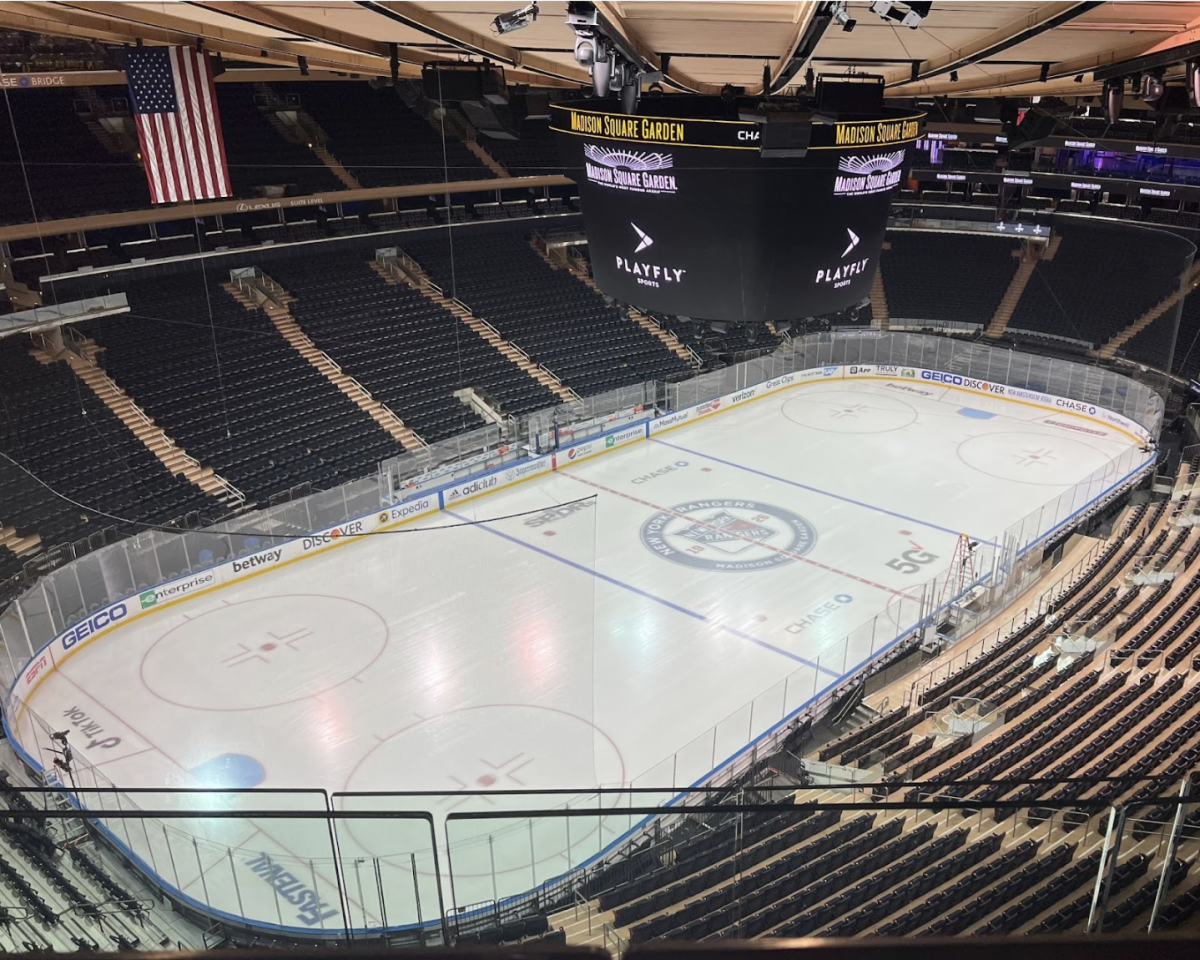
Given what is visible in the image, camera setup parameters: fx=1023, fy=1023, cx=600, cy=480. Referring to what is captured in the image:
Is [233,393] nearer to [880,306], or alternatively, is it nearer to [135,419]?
[135,419]

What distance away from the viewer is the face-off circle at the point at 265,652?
1257cm

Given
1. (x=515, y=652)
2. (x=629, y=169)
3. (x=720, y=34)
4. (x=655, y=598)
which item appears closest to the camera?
(x=720, y=34)

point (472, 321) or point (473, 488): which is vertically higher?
point (472, 321)

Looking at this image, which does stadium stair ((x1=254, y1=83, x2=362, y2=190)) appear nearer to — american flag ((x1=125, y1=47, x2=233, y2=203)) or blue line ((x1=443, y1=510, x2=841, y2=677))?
american flag ((x1=125, y1=47, x2=233, y2=203))

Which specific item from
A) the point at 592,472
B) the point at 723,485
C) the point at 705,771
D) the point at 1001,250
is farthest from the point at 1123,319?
the point at 705,771

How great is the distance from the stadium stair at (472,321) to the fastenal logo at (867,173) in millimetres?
17834

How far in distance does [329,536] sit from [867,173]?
987cm

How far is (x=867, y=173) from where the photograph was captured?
7719 mm

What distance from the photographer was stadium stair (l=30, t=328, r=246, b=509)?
63.5 feet

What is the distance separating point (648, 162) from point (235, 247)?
20.7 m

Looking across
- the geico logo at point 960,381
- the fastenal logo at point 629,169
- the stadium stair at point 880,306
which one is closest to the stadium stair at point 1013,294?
the stadium stair at point 880,306

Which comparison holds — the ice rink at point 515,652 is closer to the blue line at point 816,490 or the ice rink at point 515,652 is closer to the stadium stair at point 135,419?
the blue line at point 816,490

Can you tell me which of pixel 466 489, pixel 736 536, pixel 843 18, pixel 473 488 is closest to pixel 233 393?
pixel 466 489

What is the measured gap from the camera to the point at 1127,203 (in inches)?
1341
